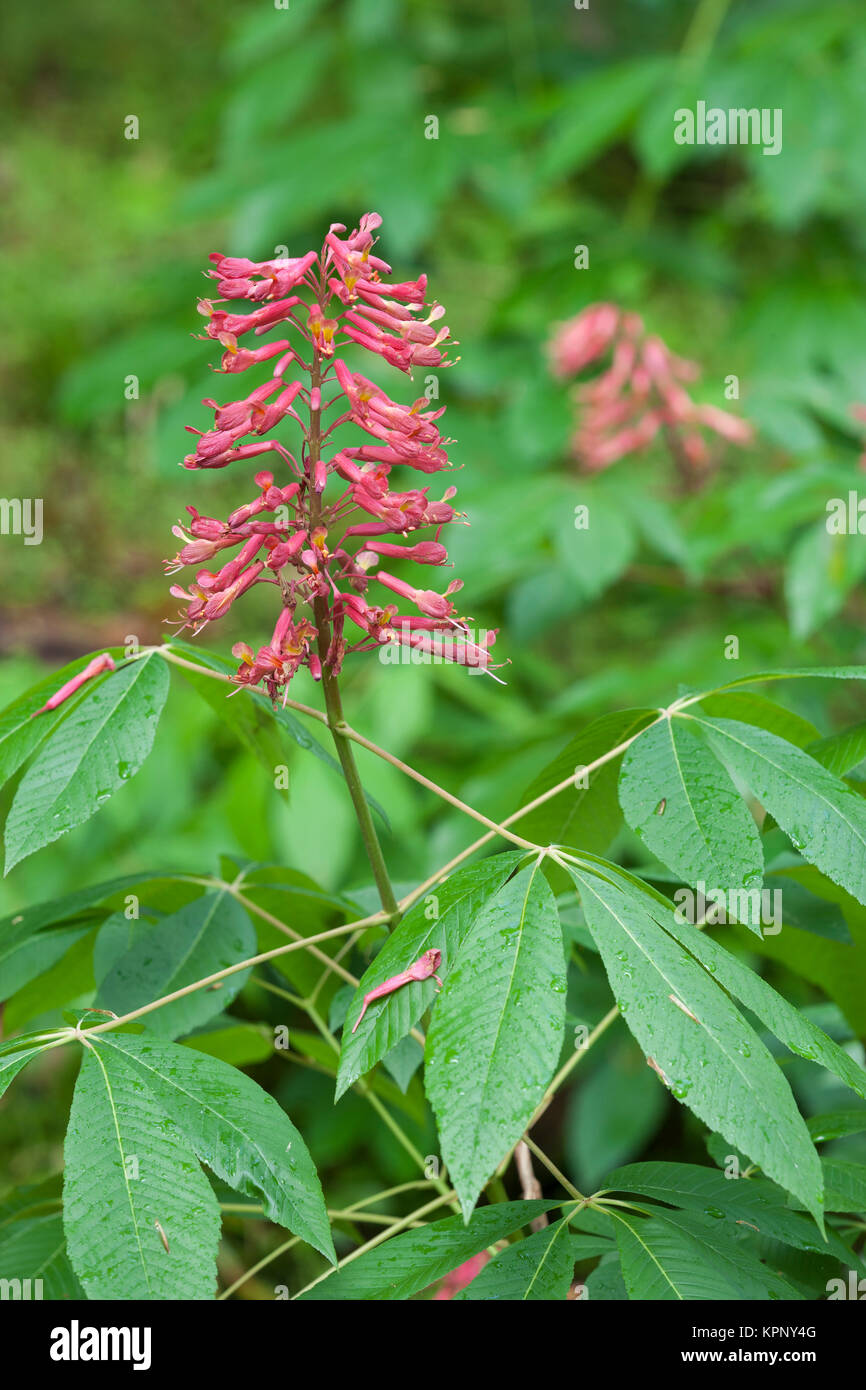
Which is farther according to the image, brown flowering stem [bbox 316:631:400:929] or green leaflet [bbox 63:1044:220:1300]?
brown flowering stem [bbox 316:631:400:929]

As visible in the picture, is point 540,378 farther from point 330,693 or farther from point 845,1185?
point 845,1185

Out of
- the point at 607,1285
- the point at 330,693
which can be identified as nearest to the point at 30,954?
the point at 330,693

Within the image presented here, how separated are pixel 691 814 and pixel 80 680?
383 mm

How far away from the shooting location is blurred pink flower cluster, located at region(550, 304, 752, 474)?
1.93 meters

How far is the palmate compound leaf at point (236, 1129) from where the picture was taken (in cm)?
57

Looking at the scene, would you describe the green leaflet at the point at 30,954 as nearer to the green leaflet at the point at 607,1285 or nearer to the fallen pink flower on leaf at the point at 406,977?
the fallen pink flower on leaf at the point at 406,977

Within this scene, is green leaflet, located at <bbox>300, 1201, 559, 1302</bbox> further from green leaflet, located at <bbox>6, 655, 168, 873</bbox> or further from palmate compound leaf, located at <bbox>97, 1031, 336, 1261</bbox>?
green leaflet, located at <bbox>6, 655, 168, 873</bbox>

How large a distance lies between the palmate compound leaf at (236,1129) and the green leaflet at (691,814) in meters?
0.24

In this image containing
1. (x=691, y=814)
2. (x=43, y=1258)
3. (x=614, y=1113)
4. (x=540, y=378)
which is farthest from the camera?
(x=540, y=378)

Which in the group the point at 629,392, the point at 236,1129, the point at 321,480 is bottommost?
the point at 236,1129

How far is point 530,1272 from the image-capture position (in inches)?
23.1

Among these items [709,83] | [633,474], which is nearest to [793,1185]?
[633,474]

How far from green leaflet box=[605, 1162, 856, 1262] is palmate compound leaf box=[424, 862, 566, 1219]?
18 cm

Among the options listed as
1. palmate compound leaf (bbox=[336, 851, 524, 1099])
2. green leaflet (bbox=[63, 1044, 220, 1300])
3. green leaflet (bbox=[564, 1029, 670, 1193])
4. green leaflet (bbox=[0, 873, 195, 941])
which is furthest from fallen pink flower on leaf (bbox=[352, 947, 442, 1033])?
green leaflet (bbox=[564, 1029, 670, 1193])
